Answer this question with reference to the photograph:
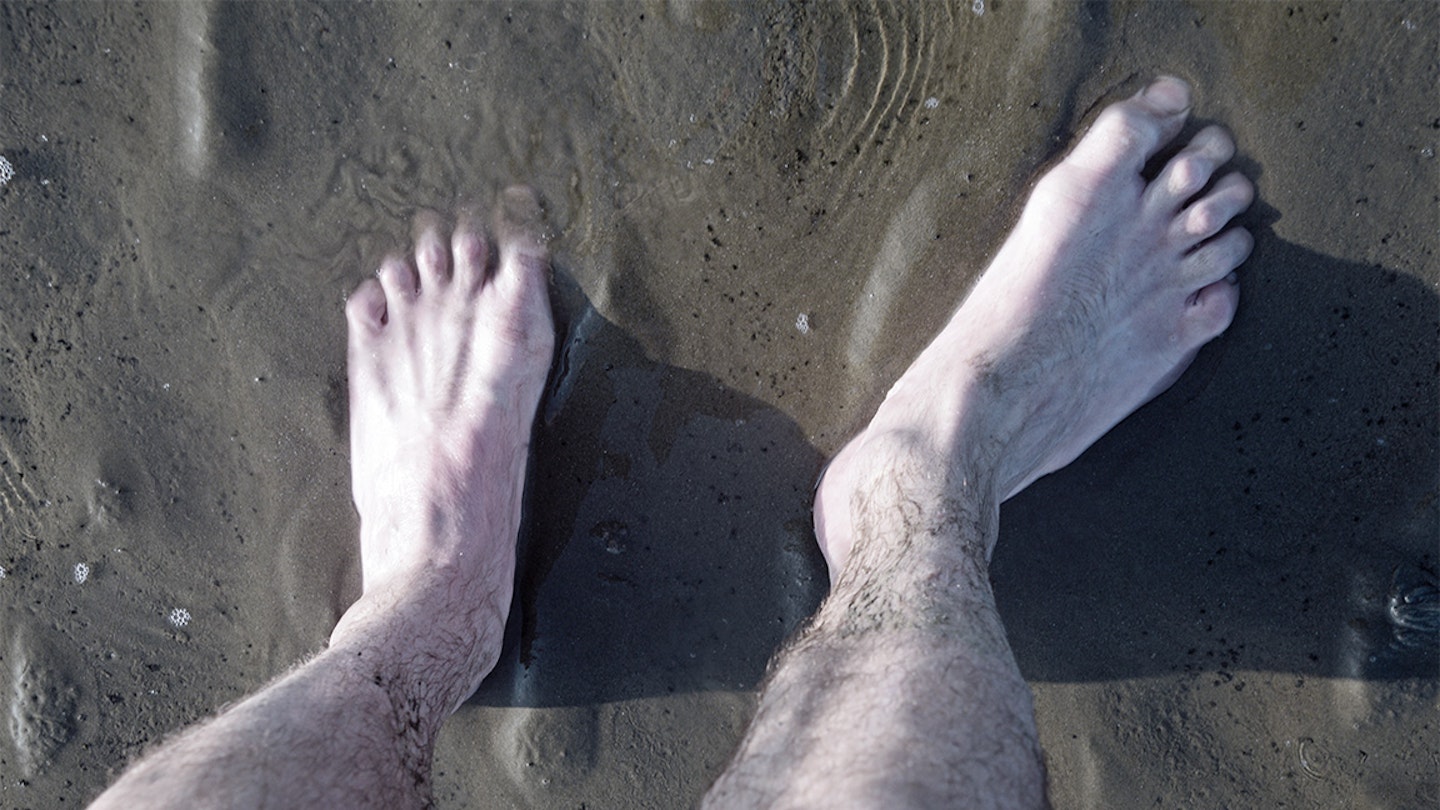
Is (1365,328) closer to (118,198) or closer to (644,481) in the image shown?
(644,481)

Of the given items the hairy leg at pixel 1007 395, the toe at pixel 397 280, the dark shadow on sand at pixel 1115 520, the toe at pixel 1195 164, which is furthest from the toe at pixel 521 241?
the toe at pixel 1195 164

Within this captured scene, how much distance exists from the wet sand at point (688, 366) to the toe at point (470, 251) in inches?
3.2

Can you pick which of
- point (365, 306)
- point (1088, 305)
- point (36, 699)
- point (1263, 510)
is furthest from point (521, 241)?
→ point (1263, 510)

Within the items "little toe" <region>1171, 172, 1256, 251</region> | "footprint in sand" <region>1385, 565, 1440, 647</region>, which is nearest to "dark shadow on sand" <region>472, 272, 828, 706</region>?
"little toe" <region>1171, 172, 1256, 251</region>

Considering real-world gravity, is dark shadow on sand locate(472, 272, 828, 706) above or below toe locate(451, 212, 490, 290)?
below

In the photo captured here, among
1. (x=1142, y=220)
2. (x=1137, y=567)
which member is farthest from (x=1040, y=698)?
(x=1142, y=220)

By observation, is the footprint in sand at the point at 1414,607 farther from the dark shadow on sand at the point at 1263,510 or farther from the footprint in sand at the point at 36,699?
the footprint in sand at the point at 36,699

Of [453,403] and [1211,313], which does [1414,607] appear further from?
[453,403]

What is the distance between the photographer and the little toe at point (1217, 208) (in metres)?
2.00

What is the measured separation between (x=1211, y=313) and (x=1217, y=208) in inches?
10.0

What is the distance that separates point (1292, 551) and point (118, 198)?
3.13m

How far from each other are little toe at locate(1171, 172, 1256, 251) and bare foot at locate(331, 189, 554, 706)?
1626mm

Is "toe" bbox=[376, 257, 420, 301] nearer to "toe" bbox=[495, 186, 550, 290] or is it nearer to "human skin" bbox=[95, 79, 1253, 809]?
"human skin" bbox=[95, 79, 1253, 809]

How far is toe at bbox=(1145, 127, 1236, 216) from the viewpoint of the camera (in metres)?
2.00
